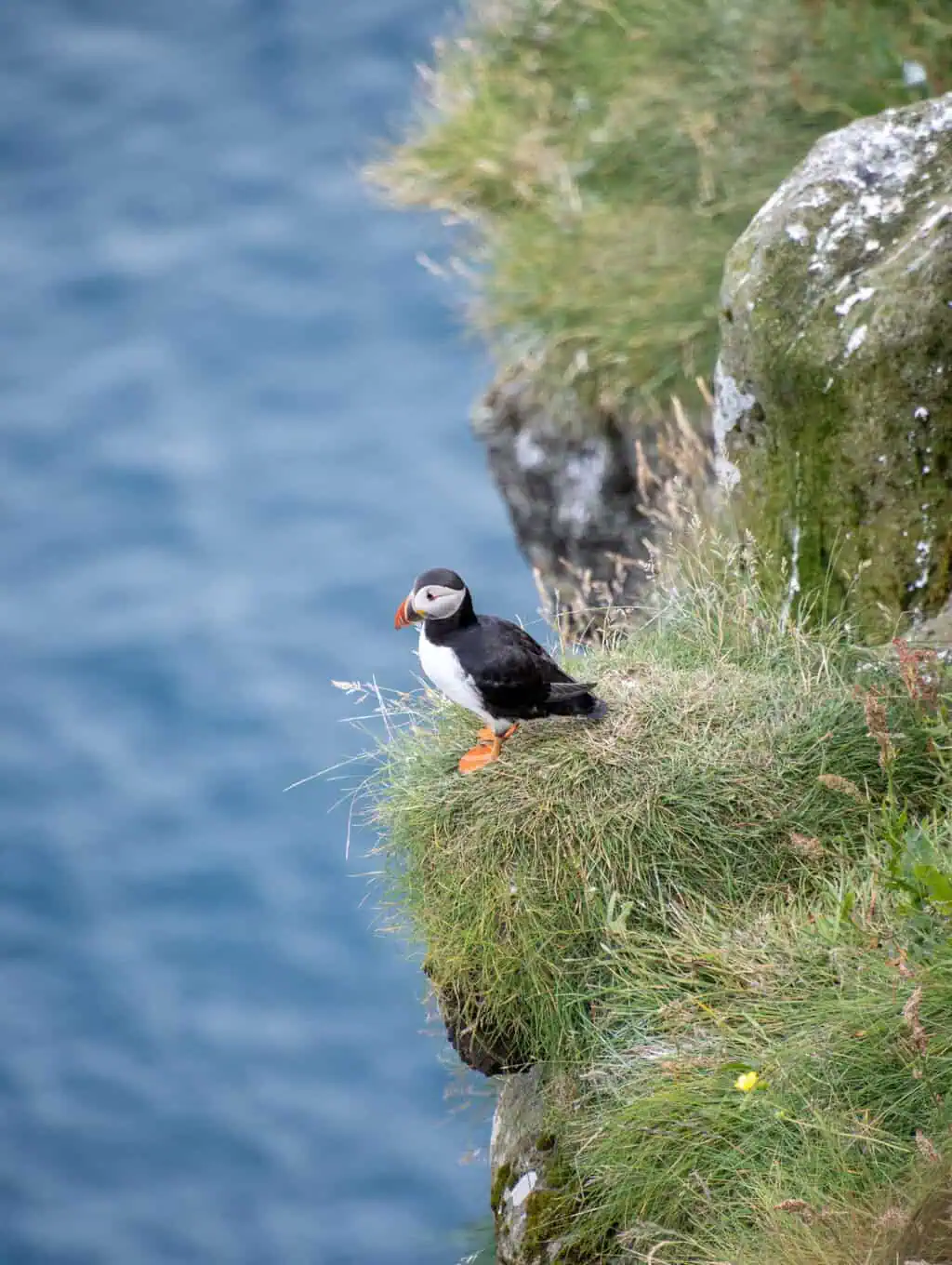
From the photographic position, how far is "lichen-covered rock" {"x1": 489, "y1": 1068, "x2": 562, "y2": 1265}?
10.1ft

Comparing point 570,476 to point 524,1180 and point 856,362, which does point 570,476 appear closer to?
point 856,362

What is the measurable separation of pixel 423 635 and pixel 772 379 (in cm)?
149

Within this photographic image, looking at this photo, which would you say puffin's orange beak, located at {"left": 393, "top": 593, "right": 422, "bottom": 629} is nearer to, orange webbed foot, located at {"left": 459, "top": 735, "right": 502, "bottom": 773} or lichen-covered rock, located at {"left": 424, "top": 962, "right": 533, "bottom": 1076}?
orange webbed foot, located at {"left": 459, "top": 735, "right": 502, "bottom": 773}

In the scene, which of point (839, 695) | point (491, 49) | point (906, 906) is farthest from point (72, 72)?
point (906, 906)

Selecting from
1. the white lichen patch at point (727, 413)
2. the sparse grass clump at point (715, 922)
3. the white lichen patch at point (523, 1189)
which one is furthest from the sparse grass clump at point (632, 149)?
the white lichen patch at point (523, 1189)

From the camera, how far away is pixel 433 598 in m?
3.54

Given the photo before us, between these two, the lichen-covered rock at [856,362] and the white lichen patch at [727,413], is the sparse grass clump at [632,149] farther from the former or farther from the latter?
the lichen-covered rock at [856,362]

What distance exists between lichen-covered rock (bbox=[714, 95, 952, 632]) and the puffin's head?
1.31 meters

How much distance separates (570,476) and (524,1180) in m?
4.18

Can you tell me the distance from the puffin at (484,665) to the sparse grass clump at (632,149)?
2.90 m

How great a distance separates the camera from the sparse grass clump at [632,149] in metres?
6.31

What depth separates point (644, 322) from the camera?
20.8 feet

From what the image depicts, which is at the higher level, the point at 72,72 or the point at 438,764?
the point at 72,72

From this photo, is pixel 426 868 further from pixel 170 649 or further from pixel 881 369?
pixel 170 649
